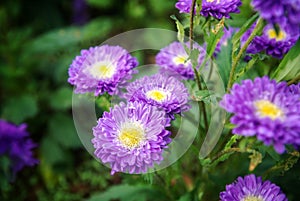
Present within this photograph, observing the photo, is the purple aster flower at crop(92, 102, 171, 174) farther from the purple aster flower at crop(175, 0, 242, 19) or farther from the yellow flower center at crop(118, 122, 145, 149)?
the purple aster flower at crop(175, 0, 242, 19)

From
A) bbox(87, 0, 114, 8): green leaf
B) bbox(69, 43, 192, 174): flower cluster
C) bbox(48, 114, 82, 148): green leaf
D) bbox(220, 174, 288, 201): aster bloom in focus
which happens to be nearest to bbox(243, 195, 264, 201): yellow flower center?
bbox(220, 174, 288, 201): aster bloom in focus

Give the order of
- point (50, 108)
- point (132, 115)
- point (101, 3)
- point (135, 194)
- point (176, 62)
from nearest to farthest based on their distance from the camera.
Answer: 1. point (132, 115)
2. point (176, 62)
3. point (135, 194)
4. point (50, 108)
5. point (101, 3)

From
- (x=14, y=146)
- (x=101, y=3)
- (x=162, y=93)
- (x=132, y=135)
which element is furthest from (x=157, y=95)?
(x=101, y=3)

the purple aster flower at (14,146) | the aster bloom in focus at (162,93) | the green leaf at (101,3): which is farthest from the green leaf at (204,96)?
the green leaf at (101,3)

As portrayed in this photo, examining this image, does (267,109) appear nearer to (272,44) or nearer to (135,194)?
(272,44)

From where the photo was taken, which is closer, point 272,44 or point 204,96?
point 204,96

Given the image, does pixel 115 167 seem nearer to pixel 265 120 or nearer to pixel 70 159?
pixel 265 120

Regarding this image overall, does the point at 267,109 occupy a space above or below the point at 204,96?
below

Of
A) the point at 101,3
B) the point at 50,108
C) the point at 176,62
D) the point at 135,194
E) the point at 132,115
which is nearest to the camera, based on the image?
the point at 132,115
